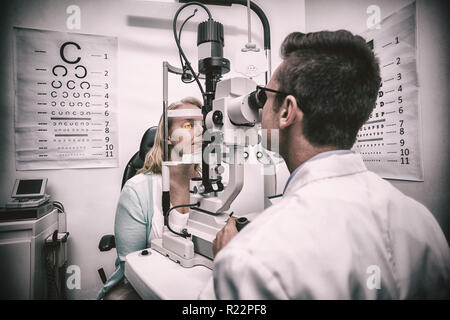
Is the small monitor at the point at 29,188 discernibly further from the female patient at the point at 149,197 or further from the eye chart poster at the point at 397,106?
the eye chart poster at the point at 397,106

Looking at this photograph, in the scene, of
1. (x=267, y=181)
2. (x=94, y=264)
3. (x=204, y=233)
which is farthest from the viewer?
(x=267, y=181)

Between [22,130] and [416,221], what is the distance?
1.79 metres

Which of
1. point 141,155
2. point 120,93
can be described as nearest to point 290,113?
point 141,155

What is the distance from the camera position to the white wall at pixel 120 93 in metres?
1.30

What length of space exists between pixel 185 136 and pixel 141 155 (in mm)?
335

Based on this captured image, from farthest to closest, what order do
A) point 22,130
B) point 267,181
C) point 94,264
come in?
point 267,181, point 94,264, point 22,130

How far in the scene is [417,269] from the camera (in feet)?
1.44

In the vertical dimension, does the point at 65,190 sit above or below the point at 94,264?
above

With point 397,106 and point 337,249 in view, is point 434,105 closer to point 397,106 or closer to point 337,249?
point 397,106

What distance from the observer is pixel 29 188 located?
1.17 meters

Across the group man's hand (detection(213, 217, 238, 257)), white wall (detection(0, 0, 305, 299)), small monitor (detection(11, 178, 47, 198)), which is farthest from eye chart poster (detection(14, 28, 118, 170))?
man's hand (detection(213, 217, 238, 257))
